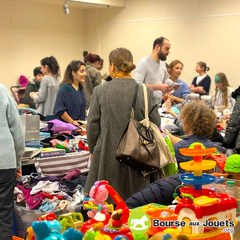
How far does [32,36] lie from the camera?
35.8ft

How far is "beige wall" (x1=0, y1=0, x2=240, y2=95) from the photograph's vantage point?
32.4 feet

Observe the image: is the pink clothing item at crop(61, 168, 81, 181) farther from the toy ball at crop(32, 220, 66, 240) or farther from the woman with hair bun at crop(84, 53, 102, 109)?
the woman with hair bun at crop(84, 53, 102, 109)

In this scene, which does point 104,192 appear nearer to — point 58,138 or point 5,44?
point 58,138

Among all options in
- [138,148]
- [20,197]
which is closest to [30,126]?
[20,197]

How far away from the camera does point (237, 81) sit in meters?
9.74

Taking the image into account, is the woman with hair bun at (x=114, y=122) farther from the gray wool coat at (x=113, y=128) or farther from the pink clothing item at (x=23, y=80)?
the pink clothing item at (x=23, y=80)

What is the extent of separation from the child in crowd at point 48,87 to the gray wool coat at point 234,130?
102 inches

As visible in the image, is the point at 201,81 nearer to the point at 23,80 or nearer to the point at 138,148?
the point at 23,80

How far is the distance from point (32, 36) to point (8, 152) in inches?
342

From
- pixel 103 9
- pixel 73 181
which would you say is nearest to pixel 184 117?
pixel 73 181

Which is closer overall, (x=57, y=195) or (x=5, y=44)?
(x=57, y=195)

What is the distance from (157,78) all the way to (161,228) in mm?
3461

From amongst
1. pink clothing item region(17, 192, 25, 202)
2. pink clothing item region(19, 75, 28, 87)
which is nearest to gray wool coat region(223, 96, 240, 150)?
pink clothing item region(17, 192, 25, 202)

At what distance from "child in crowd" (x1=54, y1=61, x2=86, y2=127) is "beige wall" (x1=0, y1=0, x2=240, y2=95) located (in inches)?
237
